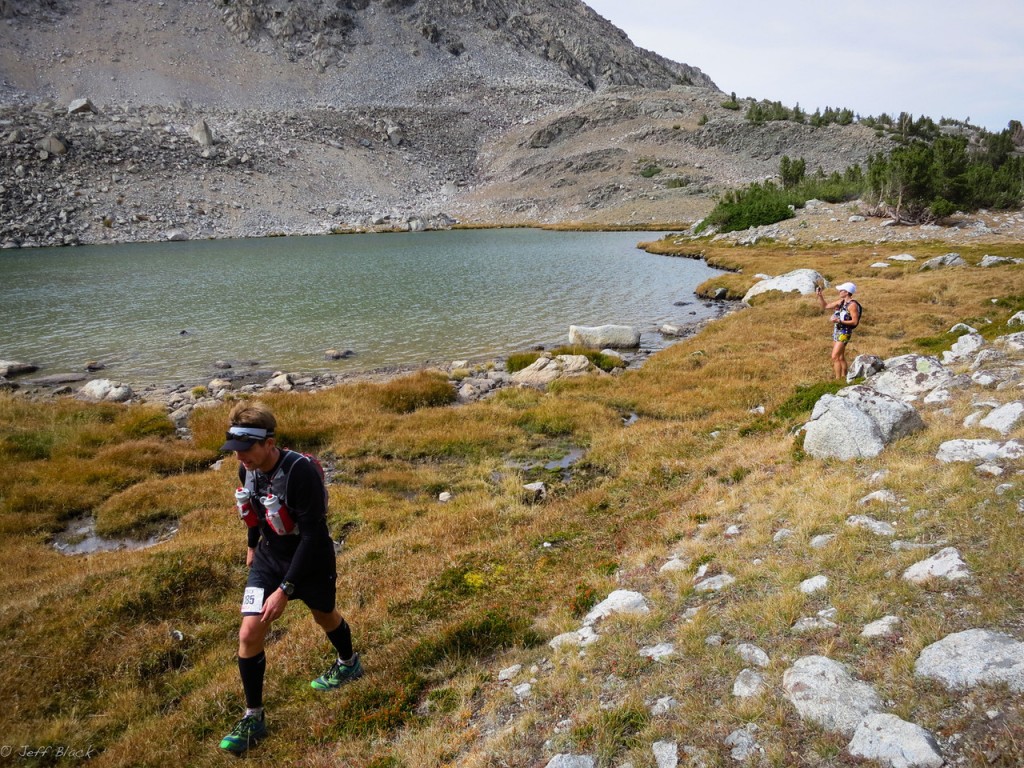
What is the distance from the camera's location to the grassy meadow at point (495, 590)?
5.11m

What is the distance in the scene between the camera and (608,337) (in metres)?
30.2

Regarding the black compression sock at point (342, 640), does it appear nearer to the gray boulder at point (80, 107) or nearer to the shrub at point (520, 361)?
the shrub at point (520, 361)

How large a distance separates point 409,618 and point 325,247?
280 feet

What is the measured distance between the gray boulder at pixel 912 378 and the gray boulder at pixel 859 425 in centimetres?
213

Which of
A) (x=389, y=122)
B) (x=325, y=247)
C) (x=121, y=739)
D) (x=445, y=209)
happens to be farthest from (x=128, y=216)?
(x=121, y=739)

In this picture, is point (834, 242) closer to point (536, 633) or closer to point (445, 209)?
point (536, 633)

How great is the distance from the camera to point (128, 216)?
102 m

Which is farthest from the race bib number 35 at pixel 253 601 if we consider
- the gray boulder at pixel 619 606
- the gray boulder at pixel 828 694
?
the gray boulder at pixel 828 694

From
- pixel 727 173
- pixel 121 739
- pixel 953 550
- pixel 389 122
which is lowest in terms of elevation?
pixel 121 739

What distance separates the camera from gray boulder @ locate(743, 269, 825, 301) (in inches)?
1410

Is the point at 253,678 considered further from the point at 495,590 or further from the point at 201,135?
the point at 201,135

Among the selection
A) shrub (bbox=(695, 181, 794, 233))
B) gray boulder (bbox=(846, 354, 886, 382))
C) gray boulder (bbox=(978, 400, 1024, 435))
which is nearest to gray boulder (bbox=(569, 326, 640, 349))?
gray boulder (bbox=(846, 354, 886, 382))

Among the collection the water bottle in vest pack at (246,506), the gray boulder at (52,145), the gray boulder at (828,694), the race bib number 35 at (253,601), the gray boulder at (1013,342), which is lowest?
the race bib number 35 at (253,601)

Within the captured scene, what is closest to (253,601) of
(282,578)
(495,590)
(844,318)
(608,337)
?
(282,578)
